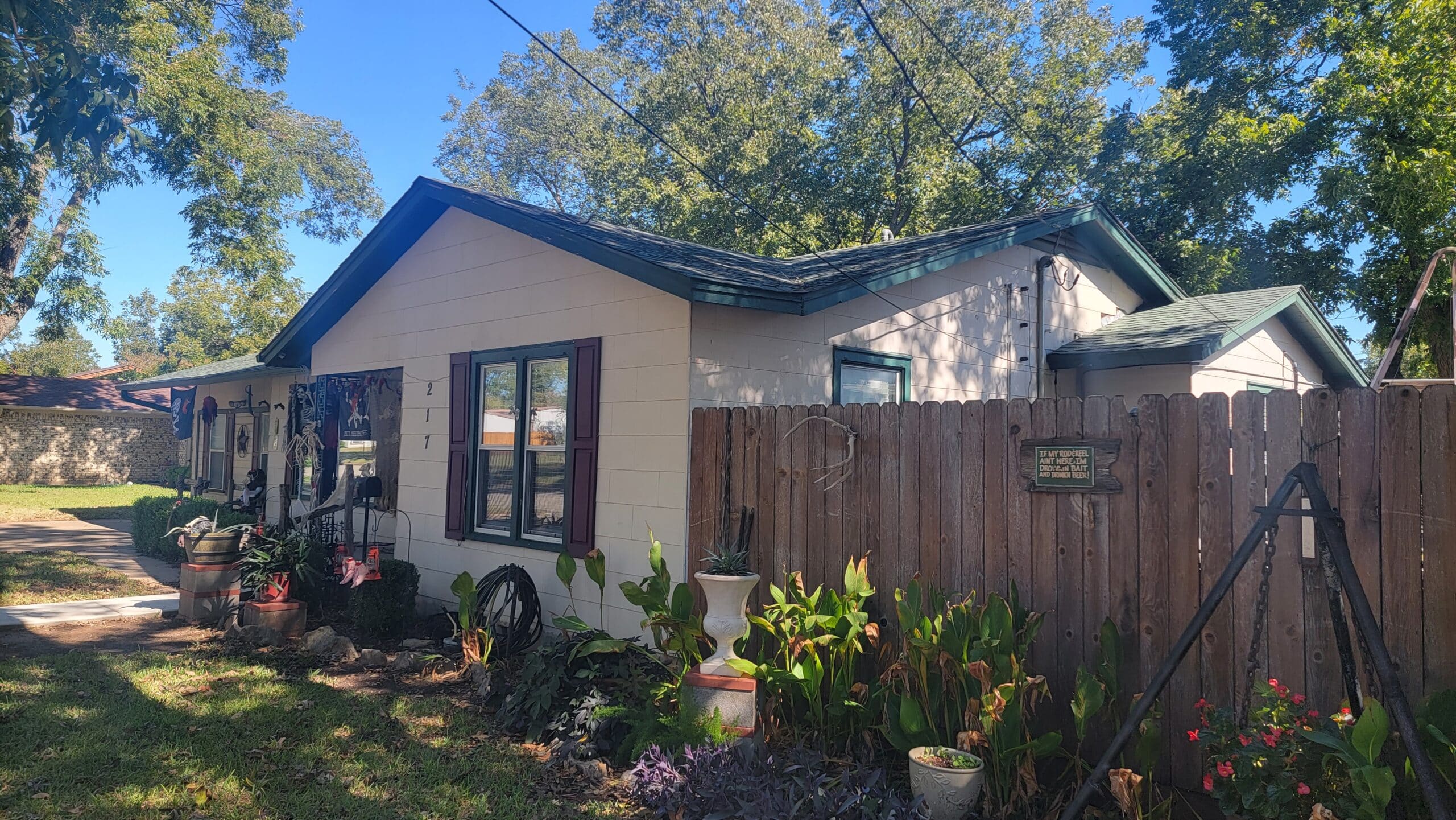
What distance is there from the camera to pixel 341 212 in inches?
1072

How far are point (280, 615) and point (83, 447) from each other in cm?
2567

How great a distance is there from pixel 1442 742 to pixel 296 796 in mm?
4601

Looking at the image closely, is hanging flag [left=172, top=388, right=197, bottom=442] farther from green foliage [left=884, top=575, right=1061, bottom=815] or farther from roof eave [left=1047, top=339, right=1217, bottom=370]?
green foliage [left=884, top=575, right=1061, bottom=815]

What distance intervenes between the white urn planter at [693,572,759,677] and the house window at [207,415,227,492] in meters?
13.7

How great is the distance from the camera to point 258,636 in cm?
708

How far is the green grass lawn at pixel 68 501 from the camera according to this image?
1770 cm

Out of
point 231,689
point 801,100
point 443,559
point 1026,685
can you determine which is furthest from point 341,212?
point 1026,685

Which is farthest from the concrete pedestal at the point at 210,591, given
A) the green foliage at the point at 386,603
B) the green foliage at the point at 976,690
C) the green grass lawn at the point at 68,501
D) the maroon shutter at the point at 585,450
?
the green grass lawn at the point at 68,501

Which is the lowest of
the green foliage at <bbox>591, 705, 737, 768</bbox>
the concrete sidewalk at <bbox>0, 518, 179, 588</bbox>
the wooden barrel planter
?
the concrete sidewalk at <bbox>0, 518, 179, 588</bbox>

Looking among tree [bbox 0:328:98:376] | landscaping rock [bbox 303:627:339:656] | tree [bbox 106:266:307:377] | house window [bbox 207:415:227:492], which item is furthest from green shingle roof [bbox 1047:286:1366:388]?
tree [bbox 0:328:98:376]

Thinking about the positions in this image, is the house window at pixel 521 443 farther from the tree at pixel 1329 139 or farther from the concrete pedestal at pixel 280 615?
the tree at pixel 1329 139

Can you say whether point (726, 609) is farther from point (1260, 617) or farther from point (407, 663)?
point (407, 663)

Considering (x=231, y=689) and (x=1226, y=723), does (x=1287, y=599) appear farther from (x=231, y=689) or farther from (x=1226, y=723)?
(x=231, y=689)

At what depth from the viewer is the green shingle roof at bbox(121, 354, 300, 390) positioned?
12.9 meters
